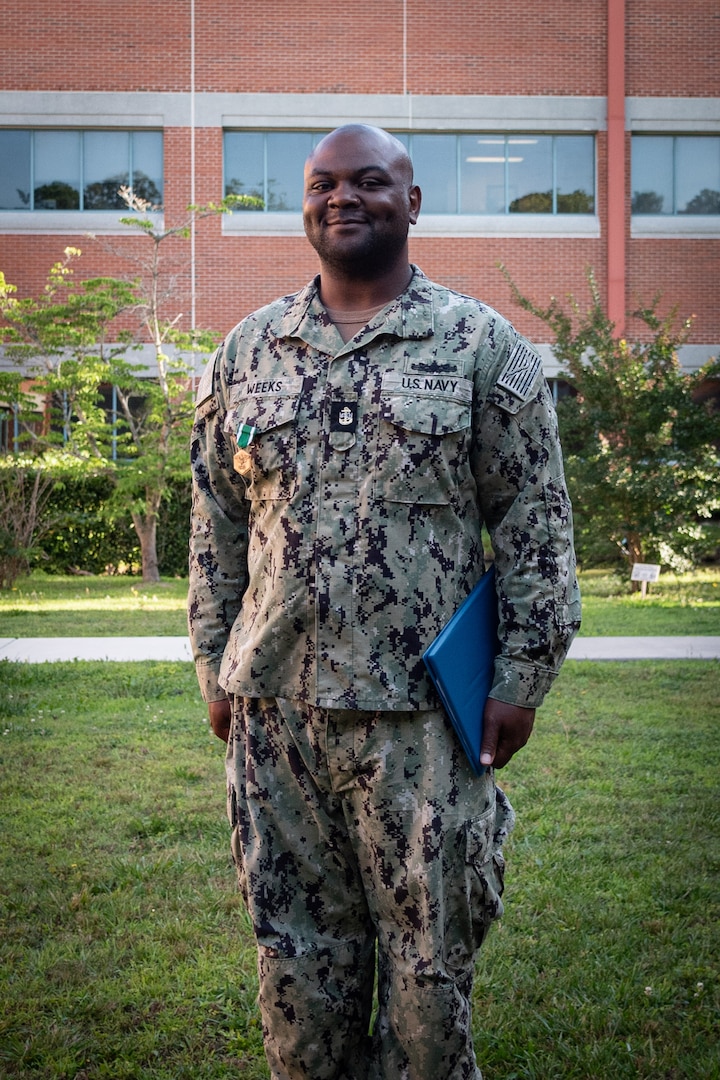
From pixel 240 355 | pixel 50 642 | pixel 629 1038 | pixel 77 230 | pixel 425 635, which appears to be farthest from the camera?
pixel 77 230

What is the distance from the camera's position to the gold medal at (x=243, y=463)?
96.1 inches

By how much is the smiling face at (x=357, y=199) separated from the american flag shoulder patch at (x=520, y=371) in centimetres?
35

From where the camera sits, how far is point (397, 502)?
7.54 feet

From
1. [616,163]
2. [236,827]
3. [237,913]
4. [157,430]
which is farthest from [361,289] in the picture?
[616,163]

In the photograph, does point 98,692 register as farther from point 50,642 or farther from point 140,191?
point 140,191

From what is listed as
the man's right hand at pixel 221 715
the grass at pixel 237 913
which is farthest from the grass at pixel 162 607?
the man's right hand at pixel 221 715

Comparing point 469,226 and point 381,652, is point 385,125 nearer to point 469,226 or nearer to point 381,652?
point 469,226

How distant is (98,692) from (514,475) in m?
5.99

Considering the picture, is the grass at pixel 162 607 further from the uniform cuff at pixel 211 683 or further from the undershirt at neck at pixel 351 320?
the undershirt at neck at pixel 351 320

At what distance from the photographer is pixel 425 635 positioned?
231cm

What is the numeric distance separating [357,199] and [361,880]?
146cm

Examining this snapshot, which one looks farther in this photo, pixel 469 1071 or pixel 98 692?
pixel 98 692

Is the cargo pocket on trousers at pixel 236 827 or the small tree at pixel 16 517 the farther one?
the small tree at pixel 16 517

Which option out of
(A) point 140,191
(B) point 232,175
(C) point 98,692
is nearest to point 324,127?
(B) point 232,175
